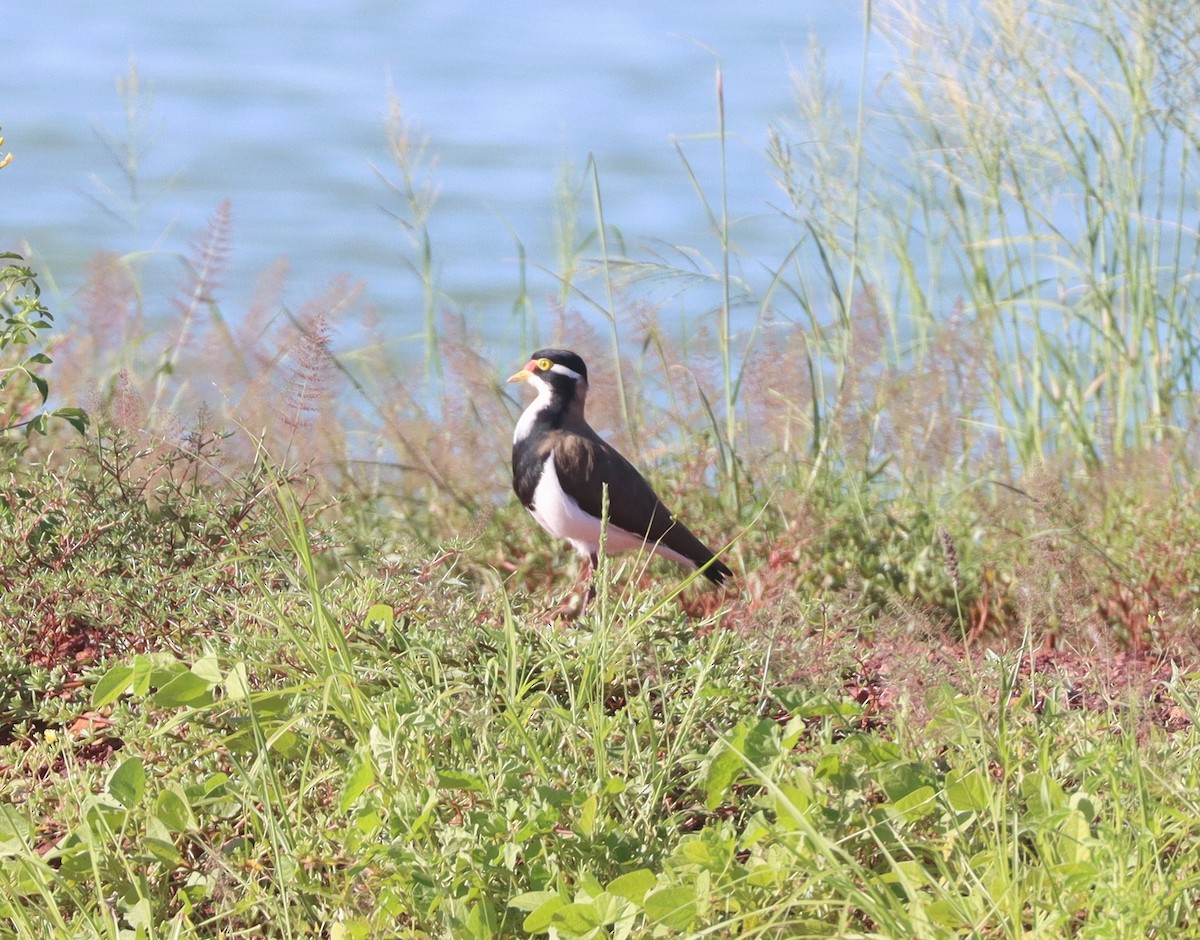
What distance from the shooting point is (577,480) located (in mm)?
4332

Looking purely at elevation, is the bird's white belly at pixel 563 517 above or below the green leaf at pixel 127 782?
below

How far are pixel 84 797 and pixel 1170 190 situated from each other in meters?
10.6

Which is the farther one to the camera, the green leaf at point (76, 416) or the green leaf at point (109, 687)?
the green leaf at point (76, 416)

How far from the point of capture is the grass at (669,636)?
90.0 inches

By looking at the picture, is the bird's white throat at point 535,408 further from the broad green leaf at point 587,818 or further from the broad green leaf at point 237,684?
the broad green leaf at point 587,818

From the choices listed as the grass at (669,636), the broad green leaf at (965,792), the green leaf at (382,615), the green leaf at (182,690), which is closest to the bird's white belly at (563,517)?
the grass at (669,636)

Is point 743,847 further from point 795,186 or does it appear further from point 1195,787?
point 795,186

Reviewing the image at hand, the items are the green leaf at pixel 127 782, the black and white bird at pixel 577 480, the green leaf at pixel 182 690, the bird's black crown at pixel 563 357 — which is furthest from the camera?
the bird's black crown at pixel 563 357

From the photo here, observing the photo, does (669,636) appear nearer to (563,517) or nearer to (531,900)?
(531,900)

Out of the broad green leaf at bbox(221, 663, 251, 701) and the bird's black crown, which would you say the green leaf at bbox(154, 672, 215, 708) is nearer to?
the broad green leaf at bbox(221, 663, 251, 701)

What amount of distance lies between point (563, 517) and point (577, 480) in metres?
0.11

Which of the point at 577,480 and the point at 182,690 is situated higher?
the point at 182,690

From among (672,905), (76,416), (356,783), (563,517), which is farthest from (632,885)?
(563,517)

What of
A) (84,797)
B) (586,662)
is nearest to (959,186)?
(586,662)
